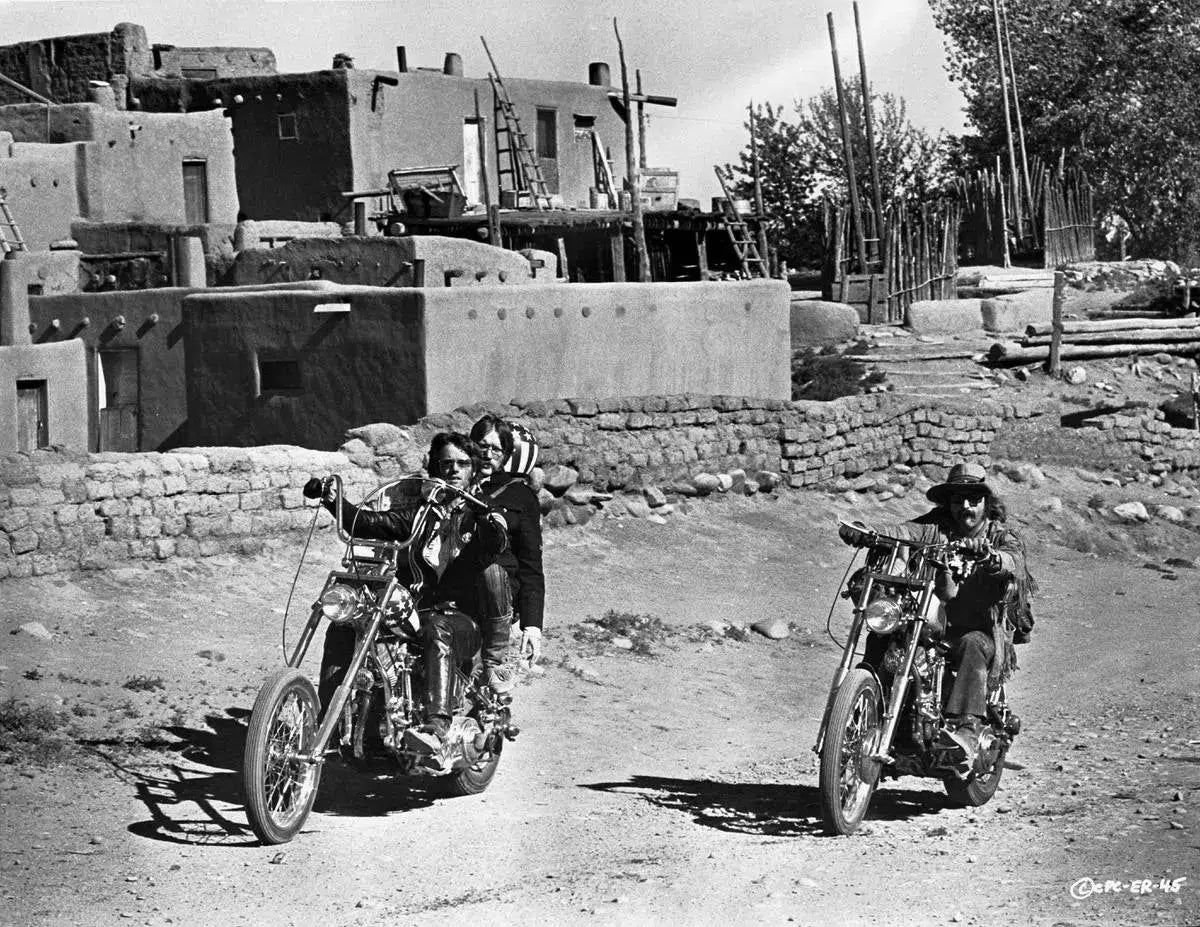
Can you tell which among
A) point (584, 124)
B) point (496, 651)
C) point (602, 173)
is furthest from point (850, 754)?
point (584, 124)

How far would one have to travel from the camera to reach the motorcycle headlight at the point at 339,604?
678 centimetres

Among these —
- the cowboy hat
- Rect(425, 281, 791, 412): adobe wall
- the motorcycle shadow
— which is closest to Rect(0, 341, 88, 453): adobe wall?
Rect(425, 281, 791, 412): adobe wall

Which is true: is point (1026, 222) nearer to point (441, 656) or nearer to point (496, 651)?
point (496, 651)

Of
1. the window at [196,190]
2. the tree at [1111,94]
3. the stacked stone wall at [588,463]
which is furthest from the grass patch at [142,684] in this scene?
the tree at [1111,94]

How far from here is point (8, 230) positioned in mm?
22969

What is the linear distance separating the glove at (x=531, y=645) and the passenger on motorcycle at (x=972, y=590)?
1302 millimetres

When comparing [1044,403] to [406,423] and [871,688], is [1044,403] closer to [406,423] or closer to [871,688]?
[406,423]

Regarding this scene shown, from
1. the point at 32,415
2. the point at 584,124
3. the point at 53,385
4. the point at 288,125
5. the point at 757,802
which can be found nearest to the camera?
the point at 757,802

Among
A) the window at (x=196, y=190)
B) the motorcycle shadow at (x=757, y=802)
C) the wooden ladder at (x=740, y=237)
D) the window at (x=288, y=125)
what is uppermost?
the window at (x=288, y=125)

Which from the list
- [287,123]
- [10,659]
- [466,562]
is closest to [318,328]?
[10,659]

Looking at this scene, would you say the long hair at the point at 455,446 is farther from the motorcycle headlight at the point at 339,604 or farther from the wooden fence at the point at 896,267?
the wooden fence at the point at 896,267

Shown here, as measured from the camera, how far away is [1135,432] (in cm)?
2189

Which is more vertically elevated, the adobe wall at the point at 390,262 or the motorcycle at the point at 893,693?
the adobe wall at the point at 390,262

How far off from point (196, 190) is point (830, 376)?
31.8ft
